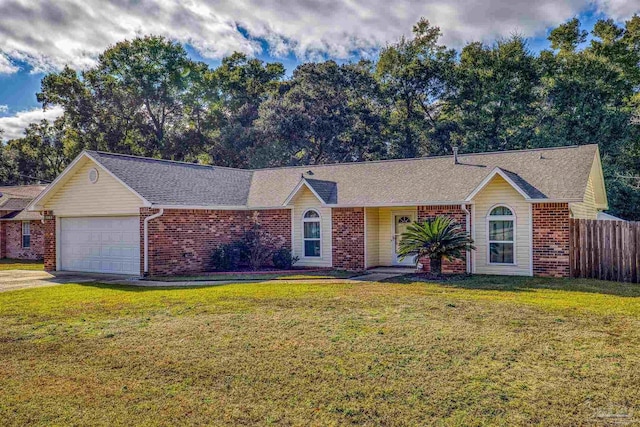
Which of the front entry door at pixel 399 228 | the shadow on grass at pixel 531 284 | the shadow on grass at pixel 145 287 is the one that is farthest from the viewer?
the front entry door at pixel 399 228

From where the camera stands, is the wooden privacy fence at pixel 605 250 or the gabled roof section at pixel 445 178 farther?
the gabled roof section at pixel 445 178

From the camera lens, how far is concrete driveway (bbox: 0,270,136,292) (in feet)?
52.5

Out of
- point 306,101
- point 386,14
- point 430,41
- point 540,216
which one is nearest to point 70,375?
point 540,216

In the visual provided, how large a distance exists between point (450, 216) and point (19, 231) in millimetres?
24954

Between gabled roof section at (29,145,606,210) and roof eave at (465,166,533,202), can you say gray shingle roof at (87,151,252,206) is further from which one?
roof eave at (465,166,533,202)

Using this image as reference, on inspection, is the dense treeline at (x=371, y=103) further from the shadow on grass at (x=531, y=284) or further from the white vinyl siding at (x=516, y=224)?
the shadow on grass at (x=531, y=284)

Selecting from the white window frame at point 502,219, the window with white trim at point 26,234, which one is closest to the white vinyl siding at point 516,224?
the white window frame at point 502,219

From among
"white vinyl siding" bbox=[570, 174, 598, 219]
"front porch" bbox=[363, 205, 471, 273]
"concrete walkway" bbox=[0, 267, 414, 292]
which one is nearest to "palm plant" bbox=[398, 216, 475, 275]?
"concrete walkway" bbox=[0, 267, 414, 292]

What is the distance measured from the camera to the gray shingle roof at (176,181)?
58.6ft

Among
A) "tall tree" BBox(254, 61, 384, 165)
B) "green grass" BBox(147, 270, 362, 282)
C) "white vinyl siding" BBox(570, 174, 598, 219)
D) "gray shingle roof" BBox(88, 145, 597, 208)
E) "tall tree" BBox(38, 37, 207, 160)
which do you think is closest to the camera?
"white vinyl siding" BBox(570, 174, 598, 219)

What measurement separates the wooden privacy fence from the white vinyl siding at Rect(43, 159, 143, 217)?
14.4m

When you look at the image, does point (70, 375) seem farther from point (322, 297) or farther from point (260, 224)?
point (260, 224)

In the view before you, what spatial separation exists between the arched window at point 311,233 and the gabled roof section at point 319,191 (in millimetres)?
847

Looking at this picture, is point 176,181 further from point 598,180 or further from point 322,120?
point 322,120
